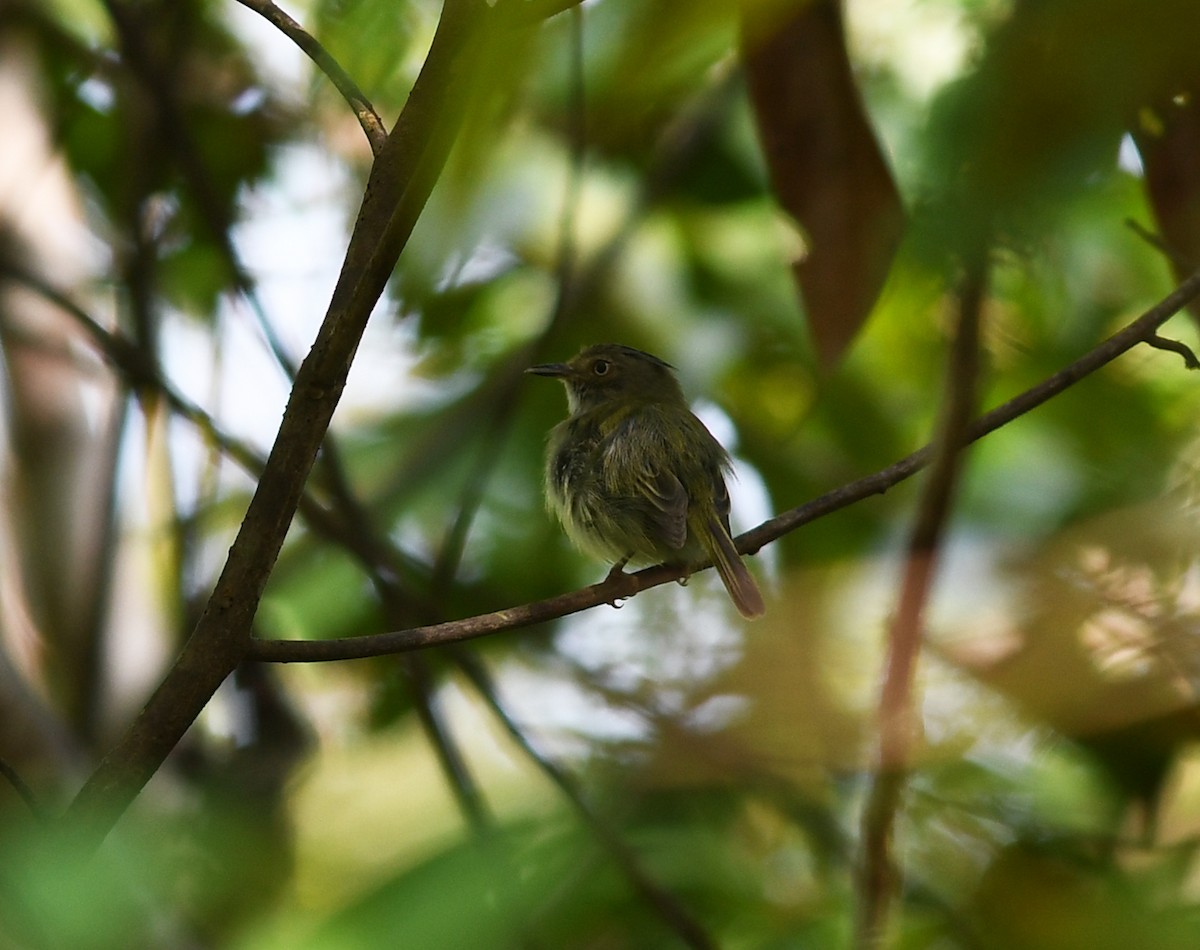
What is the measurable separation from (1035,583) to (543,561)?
6.46 ft

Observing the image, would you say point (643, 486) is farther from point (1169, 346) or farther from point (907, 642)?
point (1169, 346)

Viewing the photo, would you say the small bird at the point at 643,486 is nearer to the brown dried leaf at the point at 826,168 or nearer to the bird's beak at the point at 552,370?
the bird's beak at the point at 552,370

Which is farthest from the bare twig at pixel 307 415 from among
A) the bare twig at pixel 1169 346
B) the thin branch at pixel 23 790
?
the bare twig at pixel 1169 346

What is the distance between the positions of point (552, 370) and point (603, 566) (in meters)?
0.78

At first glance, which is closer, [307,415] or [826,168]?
[307,415]

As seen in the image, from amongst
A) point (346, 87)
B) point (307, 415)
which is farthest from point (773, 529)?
point (346, 87)

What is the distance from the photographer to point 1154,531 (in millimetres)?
3477

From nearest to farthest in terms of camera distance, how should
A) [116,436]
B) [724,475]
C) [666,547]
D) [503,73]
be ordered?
1. [503,73]
2. [666,547]
3. [724,475]
4. [116,436]

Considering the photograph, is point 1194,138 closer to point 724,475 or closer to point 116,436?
point 724,475

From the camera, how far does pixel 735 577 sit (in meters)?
3.67

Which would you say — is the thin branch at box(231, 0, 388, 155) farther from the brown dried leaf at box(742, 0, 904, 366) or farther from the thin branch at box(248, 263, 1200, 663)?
the brown dried leaf at box(742, 0, 904, 366)

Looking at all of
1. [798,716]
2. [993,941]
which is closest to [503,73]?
[993,941]

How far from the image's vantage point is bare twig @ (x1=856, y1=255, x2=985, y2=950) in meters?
2.80

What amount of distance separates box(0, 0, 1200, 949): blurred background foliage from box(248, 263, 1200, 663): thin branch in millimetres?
251
